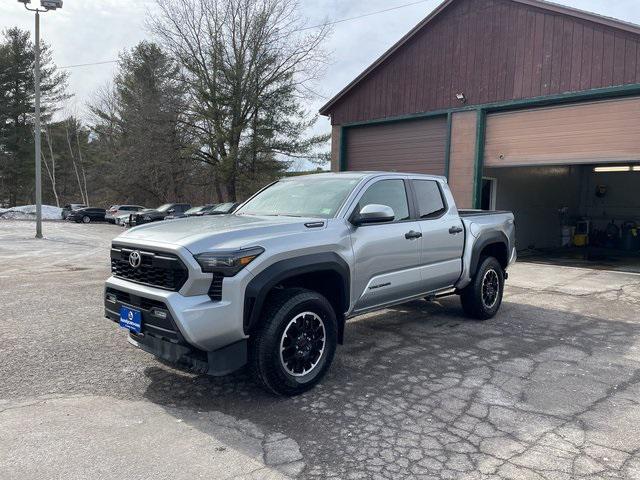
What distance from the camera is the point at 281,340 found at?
149 inches

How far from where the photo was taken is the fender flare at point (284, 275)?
Answer: 11.8 feet

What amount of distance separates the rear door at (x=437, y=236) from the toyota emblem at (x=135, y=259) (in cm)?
293

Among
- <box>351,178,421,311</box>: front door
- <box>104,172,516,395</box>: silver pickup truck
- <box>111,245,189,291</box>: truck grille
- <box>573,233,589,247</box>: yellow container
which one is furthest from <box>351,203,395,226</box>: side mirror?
<box>573,233,589,247</box>: yellow container

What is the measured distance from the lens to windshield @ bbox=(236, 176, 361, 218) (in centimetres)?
470

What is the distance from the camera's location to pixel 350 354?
16.6 feet

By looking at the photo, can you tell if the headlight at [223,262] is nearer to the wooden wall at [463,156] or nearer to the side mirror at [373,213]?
the side mirror at [373,213]

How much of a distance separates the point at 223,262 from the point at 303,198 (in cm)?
172

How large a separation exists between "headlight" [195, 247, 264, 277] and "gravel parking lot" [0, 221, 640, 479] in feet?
3.66

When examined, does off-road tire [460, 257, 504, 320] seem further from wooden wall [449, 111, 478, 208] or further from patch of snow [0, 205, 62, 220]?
patch of snow [0, 205, 62, 220]

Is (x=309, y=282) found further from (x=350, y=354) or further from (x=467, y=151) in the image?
(x=467, y=151)

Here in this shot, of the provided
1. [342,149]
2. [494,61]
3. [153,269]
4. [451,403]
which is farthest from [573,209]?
[153,269]

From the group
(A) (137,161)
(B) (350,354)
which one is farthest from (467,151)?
(A) (137,161)

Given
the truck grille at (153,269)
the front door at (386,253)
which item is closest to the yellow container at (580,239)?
the front door at (386,253)

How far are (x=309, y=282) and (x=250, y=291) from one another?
2.82 feet
